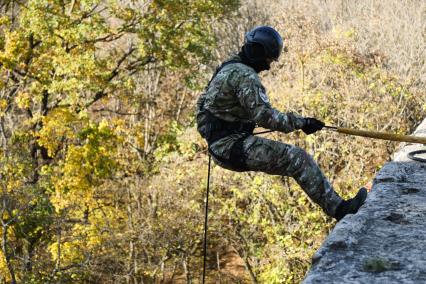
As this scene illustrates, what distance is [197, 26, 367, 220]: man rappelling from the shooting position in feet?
14.6

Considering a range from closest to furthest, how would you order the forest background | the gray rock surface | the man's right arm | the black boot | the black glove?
the gray rock surface, the black boot, the man's right arm, the black glove, the forest background

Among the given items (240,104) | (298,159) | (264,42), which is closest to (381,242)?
(298,159)

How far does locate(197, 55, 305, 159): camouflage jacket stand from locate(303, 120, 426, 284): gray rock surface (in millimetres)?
907

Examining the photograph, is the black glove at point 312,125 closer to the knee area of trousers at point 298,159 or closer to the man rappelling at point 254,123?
the man rappelling at point 254,123

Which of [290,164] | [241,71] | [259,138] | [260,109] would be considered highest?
[241,71]

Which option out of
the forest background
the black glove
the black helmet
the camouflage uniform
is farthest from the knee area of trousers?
the forest background

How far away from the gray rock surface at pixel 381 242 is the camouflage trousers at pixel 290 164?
347 millimetres

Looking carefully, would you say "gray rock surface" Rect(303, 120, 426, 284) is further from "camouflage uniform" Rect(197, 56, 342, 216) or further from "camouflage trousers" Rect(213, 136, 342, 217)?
"camouflage uniform" Rect(197, 56, 342, 216)

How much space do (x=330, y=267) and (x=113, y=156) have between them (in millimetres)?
16386

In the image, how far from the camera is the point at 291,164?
15.1 ft

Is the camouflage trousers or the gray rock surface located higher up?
the camouflage trousers

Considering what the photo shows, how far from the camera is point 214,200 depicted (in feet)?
48.3

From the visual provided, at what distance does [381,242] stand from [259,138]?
149 cm

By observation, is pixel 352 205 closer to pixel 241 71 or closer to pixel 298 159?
pixel 298 159
